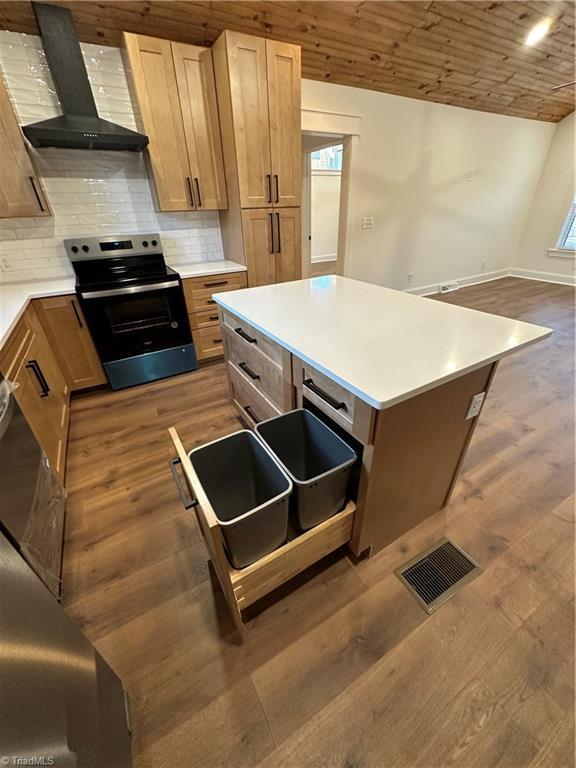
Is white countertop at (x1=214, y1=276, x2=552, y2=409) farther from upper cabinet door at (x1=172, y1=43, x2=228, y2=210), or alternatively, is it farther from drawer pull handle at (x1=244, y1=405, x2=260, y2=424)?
upper cabinet door at (x1=172, y1=43, x2=228, y2=210)

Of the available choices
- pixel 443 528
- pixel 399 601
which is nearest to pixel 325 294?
pixel 443 528

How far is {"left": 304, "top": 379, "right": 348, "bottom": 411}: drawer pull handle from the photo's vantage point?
105cm

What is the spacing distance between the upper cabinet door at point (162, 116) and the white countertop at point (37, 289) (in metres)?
0.52

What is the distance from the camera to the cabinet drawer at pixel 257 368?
1.45m

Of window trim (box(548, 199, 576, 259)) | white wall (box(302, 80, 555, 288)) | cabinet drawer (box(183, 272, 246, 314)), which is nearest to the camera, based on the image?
cabinet drawer (box(183, 272, 246, 314))

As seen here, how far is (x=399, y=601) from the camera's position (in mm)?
1245

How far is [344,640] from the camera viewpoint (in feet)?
3.73

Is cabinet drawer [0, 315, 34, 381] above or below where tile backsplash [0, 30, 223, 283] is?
below

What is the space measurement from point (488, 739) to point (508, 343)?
122 centimetres

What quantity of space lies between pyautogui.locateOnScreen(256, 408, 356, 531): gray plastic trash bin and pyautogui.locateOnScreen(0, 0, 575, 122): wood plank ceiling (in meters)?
2.91

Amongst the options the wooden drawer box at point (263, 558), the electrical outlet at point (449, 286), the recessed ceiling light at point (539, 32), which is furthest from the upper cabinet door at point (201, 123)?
the electrical outlet at point (449, 286)

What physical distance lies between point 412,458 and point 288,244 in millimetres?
2511

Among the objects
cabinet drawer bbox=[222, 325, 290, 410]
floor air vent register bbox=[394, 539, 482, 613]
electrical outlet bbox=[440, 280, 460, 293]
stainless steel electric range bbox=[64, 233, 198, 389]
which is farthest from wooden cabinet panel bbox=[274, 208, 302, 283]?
electrical outlet bbox=[440, 280, 460, 293]

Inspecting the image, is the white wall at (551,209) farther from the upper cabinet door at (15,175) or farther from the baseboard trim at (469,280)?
the upper cabinet door at (15,175)
